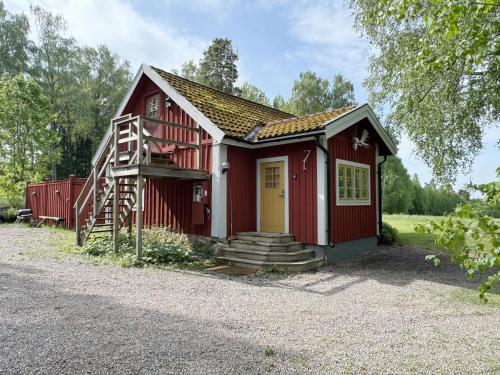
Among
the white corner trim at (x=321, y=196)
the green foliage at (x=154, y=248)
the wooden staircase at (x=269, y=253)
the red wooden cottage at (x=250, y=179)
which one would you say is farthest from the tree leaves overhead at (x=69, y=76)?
the white corner trim at (x=321, y=196)

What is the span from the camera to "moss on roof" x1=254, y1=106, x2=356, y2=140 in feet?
26.9

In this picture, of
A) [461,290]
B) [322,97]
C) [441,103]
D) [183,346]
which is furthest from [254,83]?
[183,346]

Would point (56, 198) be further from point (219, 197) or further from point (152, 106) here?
point (219, 197)

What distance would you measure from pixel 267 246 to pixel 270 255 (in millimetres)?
322

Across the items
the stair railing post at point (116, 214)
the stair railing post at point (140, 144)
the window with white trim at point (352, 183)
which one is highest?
the stair railing post at point (140, 144)

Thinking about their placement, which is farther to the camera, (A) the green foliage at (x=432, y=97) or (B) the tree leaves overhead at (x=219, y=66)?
(B) the tree leaves overhead at (x=219, y=66)

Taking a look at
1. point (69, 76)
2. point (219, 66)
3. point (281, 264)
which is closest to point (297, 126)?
point (281, 264)

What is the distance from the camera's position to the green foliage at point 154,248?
25.4ft

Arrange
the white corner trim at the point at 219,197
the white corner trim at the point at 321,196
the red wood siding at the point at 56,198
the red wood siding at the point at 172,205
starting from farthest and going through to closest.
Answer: the red wood siding at the point at 56,198
the red wood siding at the point at 172,205
the white corner trim at the point at 219,197
the white corner trim at the point at 321,196

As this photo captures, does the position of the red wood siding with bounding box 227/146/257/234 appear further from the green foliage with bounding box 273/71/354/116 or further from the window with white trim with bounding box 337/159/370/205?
the green foliage with bounding box 273/71/354/116

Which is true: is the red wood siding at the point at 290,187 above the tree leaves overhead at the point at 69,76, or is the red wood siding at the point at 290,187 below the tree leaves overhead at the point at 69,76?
below

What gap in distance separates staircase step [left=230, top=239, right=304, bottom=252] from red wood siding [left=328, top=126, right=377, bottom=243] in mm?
1055

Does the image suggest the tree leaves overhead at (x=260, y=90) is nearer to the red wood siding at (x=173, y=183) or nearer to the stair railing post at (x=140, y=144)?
the red wood siding at (x=173, y=183)

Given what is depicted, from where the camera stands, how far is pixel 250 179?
941 cm
